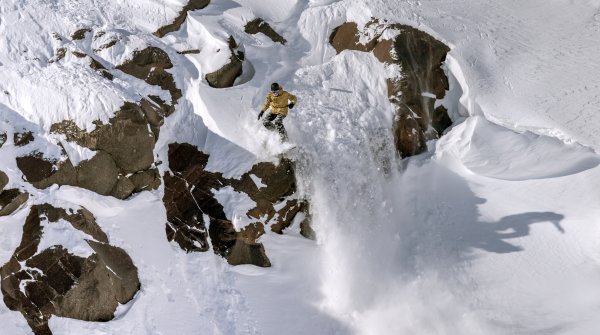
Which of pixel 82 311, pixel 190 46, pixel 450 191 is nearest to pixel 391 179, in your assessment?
pixel 450 191

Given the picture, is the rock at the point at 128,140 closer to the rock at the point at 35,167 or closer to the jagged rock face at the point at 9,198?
the rock at the point at 35,167

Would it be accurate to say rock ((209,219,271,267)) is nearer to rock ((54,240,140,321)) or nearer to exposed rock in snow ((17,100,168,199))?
exposed rock in snow ((17,100,168,199))

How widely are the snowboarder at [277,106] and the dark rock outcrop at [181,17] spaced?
3434 mm

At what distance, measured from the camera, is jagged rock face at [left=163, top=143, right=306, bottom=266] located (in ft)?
33.6

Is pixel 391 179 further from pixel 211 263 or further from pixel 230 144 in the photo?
pixel 211 263

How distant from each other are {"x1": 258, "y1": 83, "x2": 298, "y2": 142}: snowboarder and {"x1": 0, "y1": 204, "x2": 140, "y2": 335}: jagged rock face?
13.7ft

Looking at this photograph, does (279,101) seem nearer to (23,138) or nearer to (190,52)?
(190,52)

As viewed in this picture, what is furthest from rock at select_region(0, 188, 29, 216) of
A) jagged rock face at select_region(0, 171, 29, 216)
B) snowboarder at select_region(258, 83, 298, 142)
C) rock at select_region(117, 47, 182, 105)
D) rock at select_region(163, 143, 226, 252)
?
snowboarder at select_region(258, 83, 298, 142)

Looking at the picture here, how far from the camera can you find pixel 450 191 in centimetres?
1154

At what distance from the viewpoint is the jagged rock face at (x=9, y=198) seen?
9.15 meters

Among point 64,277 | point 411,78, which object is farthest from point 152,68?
point 411,78

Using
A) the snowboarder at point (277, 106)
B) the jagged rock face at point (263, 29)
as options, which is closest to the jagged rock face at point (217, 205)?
the snowboarder at point (277, 106)

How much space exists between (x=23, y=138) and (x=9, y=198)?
4.12ft

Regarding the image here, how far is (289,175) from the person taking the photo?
35.1ft
